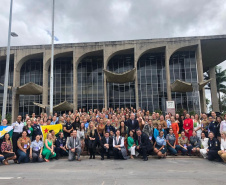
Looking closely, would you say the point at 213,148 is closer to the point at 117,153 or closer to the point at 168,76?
the point at 117,153

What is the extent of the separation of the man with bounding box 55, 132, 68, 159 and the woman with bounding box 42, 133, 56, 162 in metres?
0.32

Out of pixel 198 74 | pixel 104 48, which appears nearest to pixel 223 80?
pixel 198 74

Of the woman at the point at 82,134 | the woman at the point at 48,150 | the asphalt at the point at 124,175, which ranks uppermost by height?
the woman at the point at 82,134

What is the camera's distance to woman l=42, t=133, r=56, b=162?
8.84 meters

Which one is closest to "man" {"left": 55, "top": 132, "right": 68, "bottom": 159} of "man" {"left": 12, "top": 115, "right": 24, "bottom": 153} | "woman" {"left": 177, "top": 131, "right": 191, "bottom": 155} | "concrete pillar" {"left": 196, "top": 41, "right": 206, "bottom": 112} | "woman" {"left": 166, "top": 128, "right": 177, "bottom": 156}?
"man" {"left": 12, "top": 115, "right": 24, "bottom": 153}

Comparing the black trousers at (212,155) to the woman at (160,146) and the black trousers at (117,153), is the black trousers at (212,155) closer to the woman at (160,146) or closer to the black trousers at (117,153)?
the woman at (160,146)

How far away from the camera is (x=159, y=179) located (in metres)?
5.55

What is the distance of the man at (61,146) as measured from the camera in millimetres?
9328

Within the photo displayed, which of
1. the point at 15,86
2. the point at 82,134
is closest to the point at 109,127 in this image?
the point at 82,134

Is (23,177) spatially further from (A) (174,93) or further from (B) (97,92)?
(A) (174,93)

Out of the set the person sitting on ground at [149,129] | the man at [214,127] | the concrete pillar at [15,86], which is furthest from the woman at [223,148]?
the concrete pillar at [15,86]

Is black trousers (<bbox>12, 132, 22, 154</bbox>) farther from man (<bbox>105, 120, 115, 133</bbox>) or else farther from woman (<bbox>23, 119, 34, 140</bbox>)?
man (<bbox>105, 120, 115, 133</bbox>)

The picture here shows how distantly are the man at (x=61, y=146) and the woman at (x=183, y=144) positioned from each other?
5.63 m

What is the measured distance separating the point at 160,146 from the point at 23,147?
6298 mm
